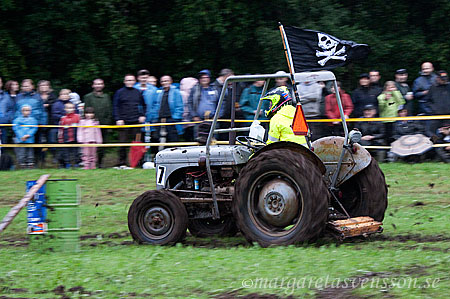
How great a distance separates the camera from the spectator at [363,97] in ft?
53.0

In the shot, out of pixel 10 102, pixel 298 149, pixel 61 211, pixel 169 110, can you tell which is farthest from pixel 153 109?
pixel 298 149

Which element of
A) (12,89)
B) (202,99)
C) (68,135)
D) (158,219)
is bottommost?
(158,219)

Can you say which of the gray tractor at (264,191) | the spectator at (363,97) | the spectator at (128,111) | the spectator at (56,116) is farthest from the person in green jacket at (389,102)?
the spectator at (56,116)

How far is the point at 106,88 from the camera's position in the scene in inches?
822

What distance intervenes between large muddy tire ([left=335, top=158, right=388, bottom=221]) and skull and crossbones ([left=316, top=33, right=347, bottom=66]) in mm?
1398

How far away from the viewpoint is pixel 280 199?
8.42m

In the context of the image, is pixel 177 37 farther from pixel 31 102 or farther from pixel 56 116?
pixel 31 102

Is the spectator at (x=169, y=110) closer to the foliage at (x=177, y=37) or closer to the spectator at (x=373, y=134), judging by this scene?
the foliage at (x=177, y=37)

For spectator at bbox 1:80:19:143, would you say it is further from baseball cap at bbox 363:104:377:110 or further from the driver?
the driver

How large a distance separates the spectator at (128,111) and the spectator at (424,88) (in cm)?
606

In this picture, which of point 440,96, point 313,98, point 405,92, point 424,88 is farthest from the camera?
point 405,92

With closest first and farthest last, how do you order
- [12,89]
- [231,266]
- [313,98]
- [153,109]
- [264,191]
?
[231,266], [264,191], [313,98], [153,109], [12,89]

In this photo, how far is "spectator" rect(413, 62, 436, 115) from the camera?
1606cm

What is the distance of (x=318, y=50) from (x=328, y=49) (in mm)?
128
